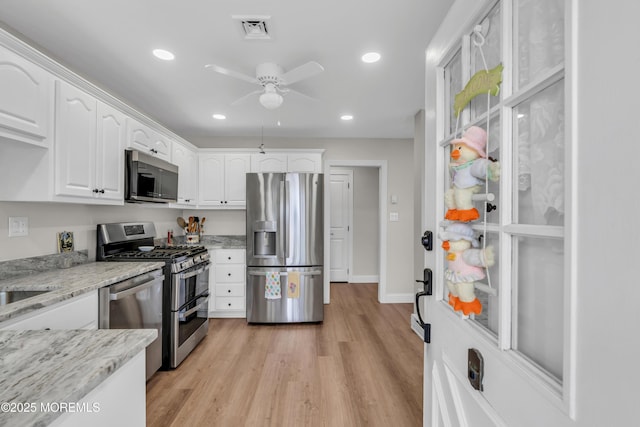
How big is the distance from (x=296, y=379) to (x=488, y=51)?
7.80ft

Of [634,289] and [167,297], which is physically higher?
[634,289]

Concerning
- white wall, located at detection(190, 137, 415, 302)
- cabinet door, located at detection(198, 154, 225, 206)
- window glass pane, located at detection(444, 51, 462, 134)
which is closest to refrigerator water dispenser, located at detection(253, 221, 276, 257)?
cabinet door, located at detection(198, 154, 225, 206)

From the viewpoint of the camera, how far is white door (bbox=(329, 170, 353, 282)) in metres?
5.52

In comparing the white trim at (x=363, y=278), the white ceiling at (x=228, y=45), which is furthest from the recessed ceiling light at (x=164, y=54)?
the white trim at (x=363, y=278)

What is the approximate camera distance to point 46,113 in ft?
5.42

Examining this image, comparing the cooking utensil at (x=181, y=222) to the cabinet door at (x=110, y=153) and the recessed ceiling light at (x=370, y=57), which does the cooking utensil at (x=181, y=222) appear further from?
the recessed ceiling light at (x=370, y=57)

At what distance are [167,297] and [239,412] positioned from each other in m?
1.12

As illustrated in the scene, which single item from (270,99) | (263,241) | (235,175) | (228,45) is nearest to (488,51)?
(270,99)

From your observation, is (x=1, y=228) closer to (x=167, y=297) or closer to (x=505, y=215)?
(x=167, y=297)

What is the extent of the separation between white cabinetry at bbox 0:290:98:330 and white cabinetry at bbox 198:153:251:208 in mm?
2187

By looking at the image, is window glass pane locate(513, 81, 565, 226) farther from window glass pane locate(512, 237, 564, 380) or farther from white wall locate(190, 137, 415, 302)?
white wall locate(190, 137, 415, 302)

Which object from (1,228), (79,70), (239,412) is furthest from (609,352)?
(79,70)

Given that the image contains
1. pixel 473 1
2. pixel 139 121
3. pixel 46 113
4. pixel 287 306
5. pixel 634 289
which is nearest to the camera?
pixel 634 289

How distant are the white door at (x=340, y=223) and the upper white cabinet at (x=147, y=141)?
313 centimetres
